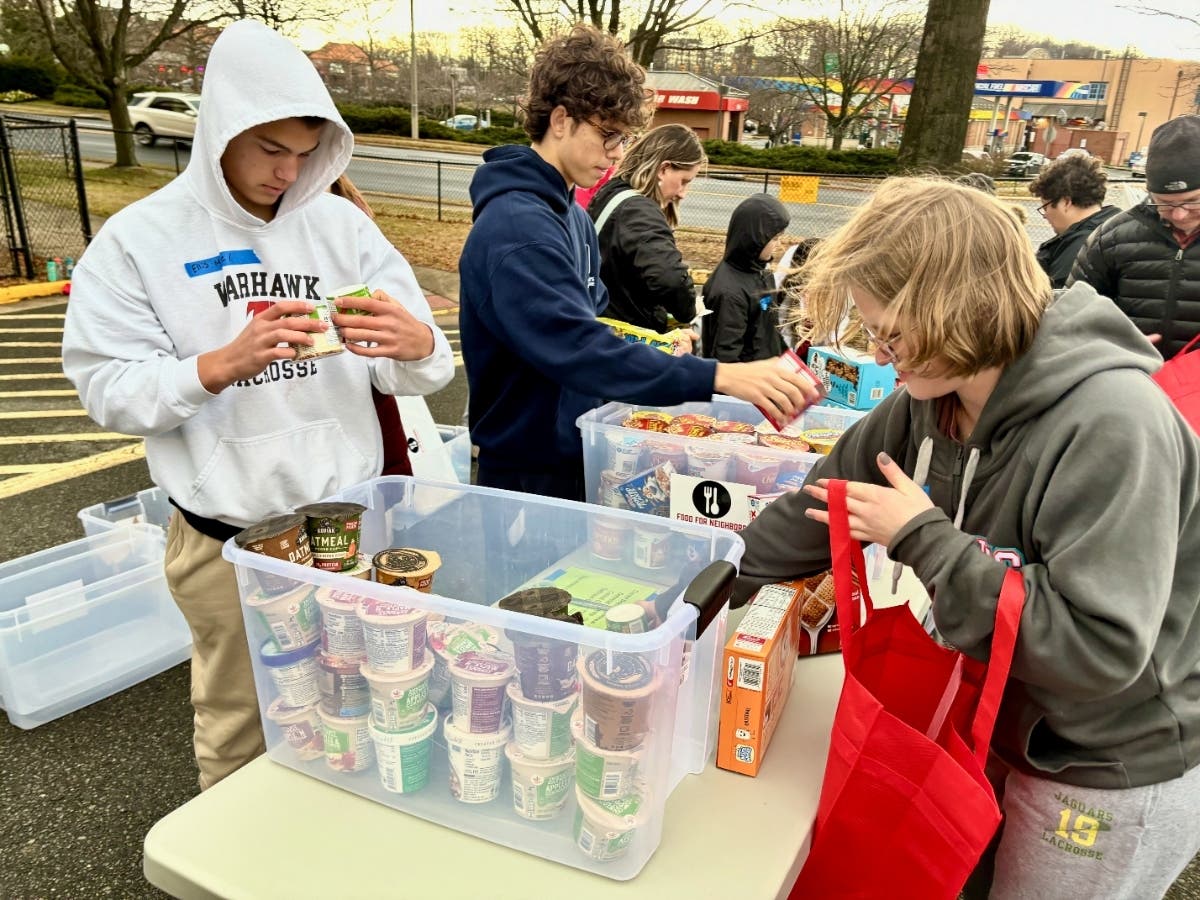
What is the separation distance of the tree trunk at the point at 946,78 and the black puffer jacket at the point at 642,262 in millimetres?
4018

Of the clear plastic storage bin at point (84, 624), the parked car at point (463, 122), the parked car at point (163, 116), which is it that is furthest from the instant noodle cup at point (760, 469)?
the parked car at point (463, 122)

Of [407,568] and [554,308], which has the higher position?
[554,308]

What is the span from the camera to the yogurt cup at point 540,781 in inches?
43.3

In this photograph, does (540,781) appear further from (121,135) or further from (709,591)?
(121,135)

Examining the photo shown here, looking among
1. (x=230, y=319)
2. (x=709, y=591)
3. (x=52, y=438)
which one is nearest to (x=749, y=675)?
(x=709, y=591)

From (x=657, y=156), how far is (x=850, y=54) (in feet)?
102

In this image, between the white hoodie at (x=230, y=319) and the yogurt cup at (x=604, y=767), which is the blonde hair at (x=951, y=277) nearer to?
the yogurt cup at (x=604, y=767)

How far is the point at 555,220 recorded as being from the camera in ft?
6.34

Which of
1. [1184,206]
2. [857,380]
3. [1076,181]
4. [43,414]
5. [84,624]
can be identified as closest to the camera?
[857,380]

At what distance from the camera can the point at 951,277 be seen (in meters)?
1.16

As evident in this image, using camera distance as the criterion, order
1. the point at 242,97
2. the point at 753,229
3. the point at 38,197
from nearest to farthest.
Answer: the point at 242,97 → the point at 753,229 → the point at 38,197

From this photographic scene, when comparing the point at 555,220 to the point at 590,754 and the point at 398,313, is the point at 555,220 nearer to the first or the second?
the point at 398,313

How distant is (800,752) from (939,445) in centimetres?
54

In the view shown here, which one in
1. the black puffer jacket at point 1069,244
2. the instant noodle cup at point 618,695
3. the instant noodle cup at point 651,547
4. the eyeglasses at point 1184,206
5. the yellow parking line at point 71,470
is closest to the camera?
the instant noodle cup at point 618,695
